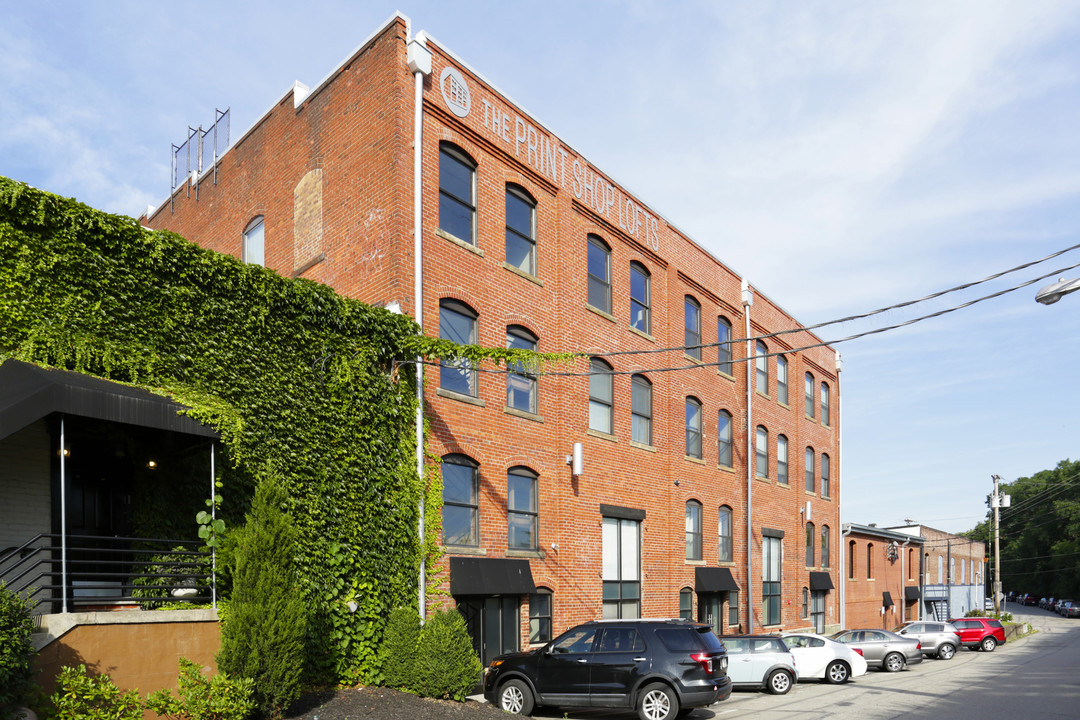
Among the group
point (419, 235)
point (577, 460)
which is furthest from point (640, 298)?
point (419, 235)

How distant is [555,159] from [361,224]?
6180 millimetres

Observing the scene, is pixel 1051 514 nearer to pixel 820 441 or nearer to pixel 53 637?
pixel 820 441

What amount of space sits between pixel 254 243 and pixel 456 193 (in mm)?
6601

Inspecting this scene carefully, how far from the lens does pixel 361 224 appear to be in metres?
18.5

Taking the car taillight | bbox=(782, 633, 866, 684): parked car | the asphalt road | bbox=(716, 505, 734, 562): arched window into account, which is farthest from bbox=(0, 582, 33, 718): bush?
bbox=(716, 505, 734, 562): arched window

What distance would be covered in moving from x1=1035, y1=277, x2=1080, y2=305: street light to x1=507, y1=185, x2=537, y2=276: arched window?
38.3 feet

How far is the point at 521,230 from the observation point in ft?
70.1

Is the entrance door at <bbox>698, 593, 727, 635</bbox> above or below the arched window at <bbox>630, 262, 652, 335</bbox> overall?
below

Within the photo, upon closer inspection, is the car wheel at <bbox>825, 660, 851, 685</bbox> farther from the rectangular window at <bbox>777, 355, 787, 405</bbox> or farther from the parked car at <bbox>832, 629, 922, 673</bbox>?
the rectangular window at <bbox>777, 355, 787, 405</bbox>

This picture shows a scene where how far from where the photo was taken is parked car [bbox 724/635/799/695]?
2011 cm

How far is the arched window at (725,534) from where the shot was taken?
2856cm

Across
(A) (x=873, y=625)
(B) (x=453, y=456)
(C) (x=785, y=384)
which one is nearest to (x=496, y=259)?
(B) (x=453, y=456)

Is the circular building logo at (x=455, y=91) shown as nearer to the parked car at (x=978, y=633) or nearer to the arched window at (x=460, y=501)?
the arched window at (x=460, y=501)

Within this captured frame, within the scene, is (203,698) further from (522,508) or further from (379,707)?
(522,508)
